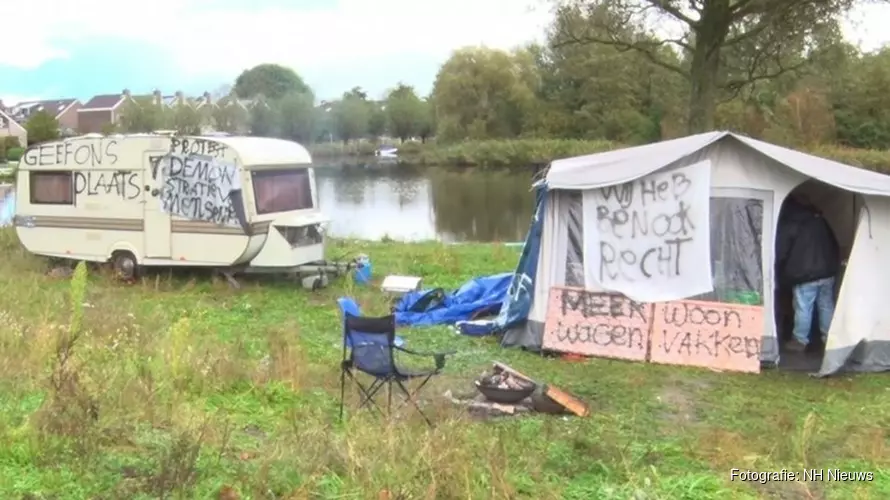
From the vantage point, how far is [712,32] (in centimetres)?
1734

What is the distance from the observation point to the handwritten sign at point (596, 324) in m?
8.55

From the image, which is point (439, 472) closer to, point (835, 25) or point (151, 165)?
point (151, 165)

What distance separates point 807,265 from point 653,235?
156 cm

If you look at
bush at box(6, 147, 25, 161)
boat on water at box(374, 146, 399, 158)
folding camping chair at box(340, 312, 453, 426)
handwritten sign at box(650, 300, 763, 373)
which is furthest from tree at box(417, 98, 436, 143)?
folding camping chair at box(340, 312, 453, 426)

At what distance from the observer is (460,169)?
47844 millimetres

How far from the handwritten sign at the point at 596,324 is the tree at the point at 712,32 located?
9789mm

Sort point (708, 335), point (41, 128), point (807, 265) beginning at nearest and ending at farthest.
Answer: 1. point (708, 335)
2. point (807, 265)
3. point (41, 128)

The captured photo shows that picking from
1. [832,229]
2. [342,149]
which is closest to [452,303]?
[832,229]

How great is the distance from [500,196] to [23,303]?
2394 cm

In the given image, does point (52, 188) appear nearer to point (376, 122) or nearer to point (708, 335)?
point (708, 335)

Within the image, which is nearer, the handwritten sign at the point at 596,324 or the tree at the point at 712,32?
the handwritten sign at the point at 596,324

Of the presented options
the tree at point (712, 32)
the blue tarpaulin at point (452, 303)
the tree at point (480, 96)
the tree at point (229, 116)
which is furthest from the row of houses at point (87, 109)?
the blue tarpaulin at point (452, 303)

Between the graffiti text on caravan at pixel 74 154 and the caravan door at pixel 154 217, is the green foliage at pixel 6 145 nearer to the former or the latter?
the graffiti text on caravan at pixel 74 154

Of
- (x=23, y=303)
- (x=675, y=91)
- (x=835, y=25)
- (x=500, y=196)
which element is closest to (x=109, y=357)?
(x=23, y=303)
